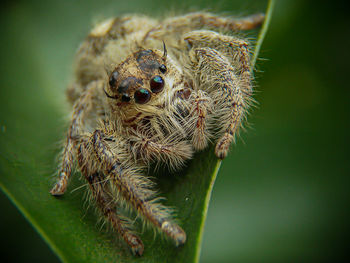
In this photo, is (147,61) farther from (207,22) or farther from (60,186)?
(207,22)

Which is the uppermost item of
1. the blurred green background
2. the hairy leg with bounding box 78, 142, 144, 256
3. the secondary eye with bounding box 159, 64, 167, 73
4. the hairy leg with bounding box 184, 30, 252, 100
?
the secondary eye with bounding box 159, 64, 167, 73

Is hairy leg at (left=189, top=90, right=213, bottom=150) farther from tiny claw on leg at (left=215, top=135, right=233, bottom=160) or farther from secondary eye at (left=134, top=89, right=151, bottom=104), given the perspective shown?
secondary eye at (left=134, top=89, right=151, bottom=104)

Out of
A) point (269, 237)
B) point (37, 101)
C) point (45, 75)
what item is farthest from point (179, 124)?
point (45, 75)

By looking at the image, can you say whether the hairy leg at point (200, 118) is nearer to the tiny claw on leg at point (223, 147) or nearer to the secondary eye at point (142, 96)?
the tiny claw on leg at point (223, 147)


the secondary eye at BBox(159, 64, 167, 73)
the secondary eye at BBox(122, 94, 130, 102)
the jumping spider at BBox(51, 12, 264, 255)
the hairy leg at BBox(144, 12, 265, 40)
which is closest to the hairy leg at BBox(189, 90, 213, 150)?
the jumping spider at BBox(51, 12, 264, 255)

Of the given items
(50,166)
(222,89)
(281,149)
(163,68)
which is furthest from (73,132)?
(281,149)

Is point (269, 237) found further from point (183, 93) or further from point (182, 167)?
point (183, 93)

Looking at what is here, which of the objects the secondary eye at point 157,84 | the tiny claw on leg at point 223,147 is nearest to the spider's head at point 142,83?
the secondary eye at point 157,84

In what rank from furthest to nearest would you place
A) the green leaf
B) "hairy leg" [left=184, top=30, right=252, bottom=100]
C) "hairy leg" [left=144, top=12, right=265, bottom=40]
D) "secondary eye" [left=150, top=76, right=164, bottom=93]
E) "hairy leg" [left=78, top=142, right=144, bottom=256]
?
1. "hairy leg" [left=144, top=12, right=265, bottom=40]
2. "hairy leg" [left=184, top=30, right=252, bottom=100]
3. "secondary eye" [left=150, top=76, right=164, bottom=93]
4. "hairy leg" [left=78, top=142, right=144, bottom=256]
5. the green leaf
